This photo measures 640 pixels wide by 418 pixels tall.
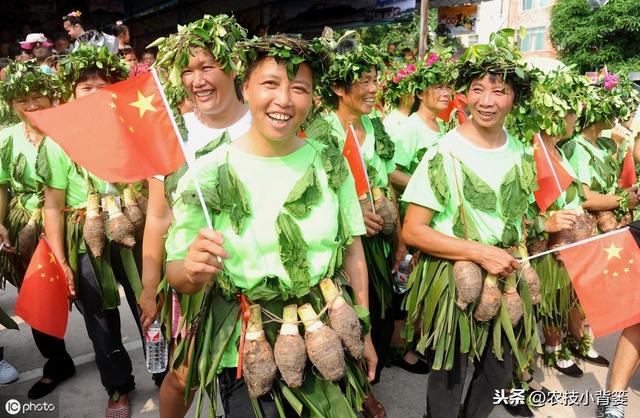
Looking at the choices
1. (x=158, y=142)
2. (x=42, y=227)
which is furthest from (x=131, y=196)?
(x=158, y=142)

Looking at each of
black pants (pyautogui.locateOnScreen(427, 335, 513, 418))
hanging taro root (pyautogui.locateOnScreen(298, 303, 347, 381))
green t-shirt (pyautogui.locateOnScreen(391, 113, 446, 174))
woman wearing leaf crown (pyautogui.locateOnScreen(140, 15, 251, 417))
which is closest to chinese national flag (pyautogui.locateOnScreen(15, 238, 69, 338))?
woman wearing leaf crown (pyautogui.locateOnScreen(140, 15, 251, 417))

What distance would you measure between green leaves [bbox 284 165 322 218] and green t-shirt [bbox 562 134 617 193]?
2558 mm

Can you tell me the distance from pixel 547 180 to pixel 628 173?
1482 millimetres

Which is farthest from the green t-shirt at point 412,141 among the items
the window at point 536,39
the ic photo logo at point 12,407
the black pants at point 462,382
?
the window at point 536,39

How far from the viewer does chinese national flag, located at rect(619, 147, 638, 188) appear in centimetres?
401

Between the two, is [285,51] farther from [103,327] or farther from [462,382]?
[103,327]

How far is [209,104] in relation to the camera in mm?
2520

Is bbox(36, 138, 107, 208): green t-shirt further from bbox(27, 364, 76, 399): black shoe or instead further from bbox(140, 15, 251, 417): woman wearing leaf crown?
bbox(27, 364, 76, 399): black shoe

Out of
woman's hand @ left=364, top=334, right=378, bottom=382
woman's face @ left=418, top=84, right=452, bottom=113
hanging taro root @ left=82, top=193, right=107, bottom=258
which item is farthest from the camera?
woman's face @ left=418, top=84, right=452, bottom=113

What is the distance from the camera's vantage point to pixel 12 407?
320 centimetres

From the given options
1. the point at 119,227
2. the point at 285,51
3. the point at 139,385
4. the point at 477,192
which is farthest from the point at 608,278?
the point at 139,385

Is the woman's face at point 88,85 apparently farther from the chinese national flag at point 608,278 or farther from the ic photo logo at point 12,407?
the chinese national flag at point 608,278

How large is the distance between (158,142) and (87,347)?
A: 2705 mm

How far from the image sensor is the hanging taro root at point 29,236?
3.35 metres
